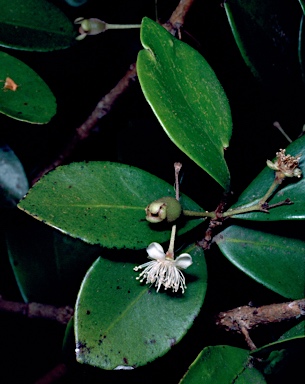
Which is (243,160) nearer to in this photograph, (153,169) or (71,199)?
(153,169)

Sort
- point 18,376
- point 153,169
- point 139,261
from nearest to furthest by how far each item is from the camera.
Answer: point 139,261
point 153,169
point 18,376

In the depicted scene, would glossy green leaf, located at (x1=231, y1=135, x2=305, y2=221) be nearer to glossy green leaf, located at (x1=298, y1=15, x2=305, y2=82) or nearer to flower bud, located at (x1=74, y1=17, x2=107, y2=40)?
glossy green leaf, located at (x1=298, y1=15, x2=305, y2=82)

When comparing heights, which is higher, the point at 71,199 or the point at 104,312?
the point at 71,199

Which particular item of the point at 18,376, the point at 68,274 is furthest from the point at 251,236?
the point at 18,376

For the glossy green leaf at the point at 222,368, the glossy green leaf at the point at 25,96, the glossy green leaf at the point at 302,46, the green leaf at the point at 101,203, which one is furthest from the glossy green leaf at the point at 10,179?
the glossy green leaf at the point at 302,46

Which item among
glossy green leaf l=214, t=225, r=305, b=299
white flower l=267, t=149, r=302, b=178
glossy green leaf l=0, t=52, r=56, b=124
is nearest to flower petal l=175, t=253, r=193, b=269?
glossy green leaf l=214, t=225, r=305, b=299

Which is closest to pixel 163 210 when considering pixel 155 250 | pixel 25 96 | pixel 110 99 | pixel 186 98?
pixel 155 250

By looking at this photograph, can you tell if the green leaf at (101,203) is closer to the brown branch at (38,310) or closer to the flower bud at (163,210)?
the flower bud at (163,210)
